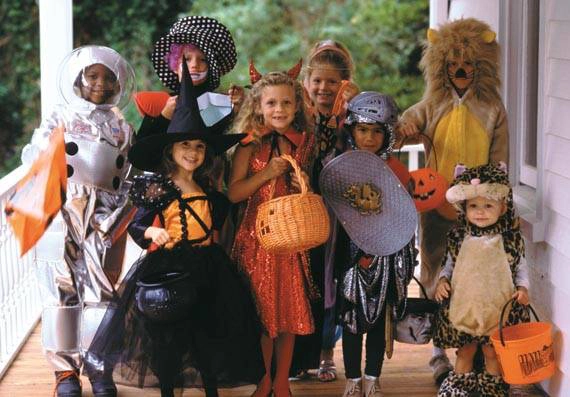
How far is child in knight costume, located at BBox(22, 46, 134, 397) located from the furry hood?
1.35 metres

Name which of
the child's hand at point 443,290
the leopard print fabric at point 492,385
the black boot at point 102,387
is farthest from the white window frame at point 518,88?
the black boot at point 102,387

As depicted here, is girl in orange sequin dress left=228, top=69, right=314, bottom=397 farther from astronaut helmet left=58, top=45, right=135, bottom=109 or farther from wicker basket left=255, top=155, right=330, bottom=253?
astronaut helmet left=58, top=45, right=135, bottom=109

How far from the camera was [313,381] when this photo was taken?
5207 millimetres

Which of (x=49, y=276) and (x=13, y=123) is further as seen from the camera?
(x=13, y=123)

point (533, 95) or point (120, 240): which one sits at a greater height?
point (533, 95)

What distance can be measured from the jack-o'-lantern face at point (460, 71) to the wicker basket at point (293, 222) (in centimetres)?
101

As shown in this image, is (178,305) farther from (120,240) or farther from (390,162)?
(390,162)

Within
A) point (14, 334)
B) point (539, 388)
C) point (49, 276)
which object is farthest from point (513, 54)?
point (14, 334)

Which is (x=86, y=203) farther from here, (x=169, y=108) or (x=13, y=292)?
(x=13, y=292)

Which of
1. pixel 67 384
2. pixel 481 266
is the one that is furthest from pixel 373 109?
pixel 67 384

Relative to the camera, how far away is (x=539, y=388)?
498 centimetres

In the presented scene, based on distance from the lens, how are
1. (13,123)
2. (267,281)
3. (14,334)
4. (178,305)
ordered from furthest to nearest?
(13,123), (14,334), (267,281), (178,305)

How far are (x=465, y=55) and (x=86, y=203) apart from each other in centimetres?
176

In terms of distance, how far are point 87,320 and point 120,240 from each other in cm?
38
